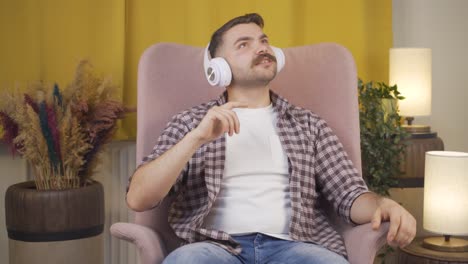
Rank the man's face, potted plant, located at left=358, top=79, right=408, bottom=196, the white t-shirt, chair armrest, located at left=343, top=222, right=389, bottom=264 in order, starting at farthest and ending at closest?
potted plant, located at left=358, top=79, right=408, bottom=196, the man's face, the white t-shirt, chair armrest, located at left=343, top=222, right=389, bottom=264

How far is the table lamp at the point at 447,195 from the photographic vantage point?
2.35 metres

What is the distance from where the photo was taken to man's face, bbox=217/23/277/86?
1.91 metres

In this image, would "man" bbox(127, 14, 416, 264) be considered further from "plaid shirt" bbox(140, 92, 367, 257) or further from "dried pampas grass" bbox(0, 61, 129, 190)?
"dried pampas grass" bbox(0, 61, 129, 190)

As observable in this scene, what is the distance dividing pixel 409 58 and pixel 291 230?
1.19 meters

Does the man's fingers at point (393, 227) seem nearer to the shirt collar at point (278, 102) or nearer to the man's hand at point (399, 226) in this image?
the man's hand at point (399, 226)

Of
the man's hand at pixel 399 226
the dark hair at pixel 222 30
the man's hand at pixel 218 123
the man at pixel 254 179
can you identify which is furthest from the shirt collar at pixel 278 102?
the man's hand at pixel 399 226

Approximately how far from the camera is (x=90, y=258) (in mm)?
2273

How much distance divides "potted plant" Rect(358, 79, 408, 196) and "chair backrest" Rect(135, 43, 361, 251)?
55 centimetres

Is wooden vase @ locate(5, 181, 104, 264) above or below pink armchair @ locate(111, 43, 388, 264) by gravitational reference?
below

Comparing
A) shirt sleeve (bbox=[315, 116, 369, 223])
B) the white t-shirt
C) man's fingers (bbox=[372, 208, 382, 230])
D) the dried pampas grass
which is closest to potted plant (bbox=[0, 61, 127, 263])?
the dried pampas grass

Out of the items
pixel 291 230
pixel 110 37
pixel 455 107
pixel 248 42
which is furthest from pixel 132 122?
pixel 455 107

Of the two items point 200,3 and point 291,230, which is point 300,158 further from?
point 200,3

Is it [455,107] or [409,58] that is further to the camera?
[455,107]

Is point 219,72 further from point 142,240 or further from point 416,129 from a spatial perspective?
point 416,129
